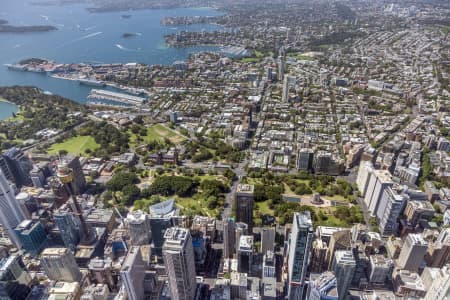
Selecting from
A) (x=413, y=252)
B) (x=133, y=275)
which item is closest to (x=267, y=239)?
(x=133, y=275)

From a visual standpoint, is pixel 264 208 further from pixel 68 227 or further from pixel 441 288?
pixel 68 227

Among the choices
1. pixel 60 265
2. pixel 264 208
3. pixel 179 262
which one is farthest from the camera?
pixel 264 208

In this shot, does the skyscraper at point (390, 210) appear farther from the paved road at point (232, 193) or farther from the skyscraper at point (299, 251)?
the paved road at point (232, 193)

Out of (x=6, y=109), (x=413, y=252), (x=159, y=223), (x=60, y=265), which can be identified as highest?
(x=159, y=223)

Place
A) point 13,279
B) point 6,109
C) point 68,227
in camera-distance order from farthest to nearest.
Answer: point 6,109 < point 68,227 < point 13,279

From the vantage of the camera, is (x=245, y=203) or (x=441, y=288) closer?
(x=441, y=288)

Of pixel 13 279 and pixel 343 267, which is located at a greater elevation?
pixel 343 267
